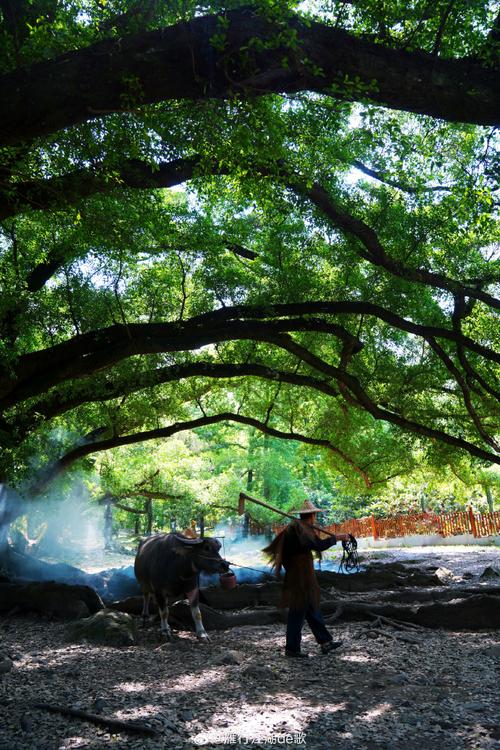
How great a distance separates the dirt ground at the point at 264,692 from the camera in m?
4.16

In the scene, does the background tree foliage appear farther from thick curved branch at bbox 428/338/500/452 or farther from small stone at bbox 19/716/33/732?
small stone at bbox 19/716/33/732

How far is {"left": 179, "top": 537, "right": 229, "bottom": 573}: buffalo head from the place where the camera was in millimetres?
8359

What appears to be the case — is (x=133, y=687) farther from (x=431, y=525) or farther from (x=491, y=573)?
(x=431, y=525)

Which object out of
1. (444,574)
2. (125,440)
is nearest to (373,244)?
(125,440)

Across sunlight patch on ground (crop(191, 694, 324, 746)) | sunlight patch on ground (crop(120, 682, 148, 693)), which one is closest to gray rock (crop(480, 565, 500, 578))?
sunlight patch on ground (crop(191, 694, 324, 746))

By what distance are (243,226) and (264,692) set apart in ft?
32.1

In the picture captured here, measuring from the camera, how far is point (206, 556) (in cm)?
845

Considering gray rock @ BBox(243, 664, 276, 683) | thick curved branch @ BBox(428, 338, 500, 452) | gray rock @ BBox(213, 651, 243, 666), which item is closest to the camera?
gray rock @ BBox(243, 664, 276, 683)

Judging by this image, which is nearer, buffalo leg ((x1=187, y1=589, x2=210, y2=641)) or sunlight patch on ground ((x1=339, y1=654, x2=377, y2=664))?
sunlight patch on ground ((x1=339, y1=654, x2=377, y2=664))

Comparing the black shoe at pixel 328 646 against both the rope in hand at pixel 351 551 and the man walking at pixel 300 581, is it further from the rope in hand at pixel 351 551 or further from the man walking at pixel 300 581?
the rope in hand at pixel 351 551

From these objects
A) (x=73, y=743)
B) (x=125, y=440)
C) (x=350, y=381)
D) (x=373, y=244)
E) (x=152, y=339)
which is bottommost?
(x=73, y=743)

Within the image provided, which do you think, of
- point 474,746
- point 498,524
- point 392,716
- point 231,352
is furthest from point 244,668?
point 498,524

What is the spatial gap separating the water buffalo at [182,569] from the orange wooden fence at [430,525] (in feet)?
55.0

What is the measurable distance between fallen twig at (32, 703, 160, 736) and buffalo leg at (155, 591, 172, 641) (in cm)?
365
